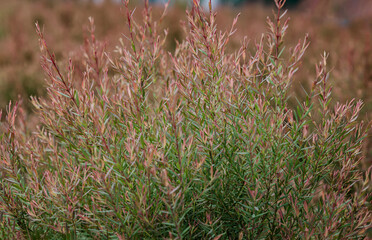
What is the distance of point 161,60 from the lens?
239 centimetres

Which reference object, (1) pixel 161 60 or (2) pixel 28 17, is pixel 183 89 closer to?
(1) pixel 161 60

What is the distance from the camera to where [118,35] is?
6.63m

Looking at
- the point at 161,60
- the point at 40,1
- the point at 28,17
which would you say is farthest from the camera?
the point at 40,1

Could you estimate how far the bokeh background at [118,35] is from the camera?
432cm

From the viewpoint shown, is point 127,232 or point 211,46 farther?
point 211,46

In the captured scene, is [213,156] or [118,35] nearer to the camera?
[213,156]

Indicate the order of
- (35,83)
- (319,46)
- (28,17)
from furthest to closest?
(28,17), (319,46), (35,83)

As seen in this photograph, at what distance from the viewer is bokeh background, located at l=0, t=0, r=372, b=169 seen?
4.32m

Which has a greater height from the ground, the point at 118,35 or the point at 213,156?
the point at 213,156

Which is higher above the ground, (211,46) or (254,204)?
(211,46)

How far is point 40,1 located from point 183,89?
9754 mm

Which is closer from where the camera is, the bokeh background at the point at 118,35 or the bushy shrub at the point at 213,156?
the bushy shrub at the point at 213,156

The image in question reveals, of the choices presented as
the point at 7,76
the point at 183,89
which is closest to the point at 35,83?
the point at 7,76

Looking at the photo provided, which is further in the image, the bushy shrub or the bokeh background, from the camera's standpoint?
the bokeh background
